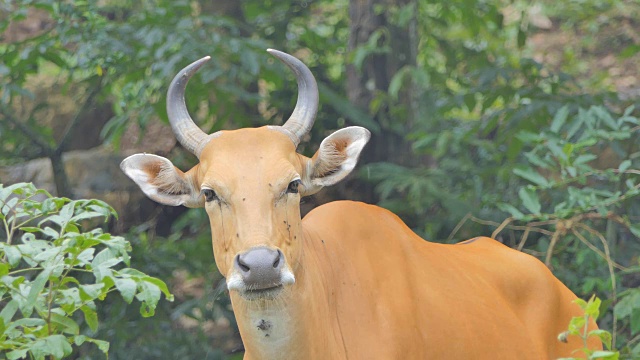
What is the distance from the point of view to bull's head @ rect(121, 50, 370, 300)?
161 inches

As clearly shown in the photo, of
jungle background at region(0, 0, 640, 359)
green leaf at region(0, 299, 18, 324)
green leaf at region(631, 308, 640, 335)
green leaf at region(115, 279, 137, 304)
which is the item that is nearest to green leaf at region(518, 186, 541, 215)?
jungle background at region(0, 0, 640, 359)

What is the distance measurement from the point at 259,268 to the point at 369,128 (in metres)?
4.04

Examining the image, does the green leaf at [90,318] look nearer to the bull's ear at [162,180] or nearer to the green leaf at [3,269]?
the green leaf at [3,269]

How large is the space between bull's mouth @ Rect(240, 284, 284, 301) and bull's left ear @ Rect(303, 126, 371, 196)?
0.69 m

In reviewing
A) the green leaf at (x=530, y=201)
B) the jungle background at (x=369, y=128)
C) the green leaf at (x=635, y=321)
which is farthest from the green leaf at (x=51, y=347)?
the green leaf at (x=635, y=321)

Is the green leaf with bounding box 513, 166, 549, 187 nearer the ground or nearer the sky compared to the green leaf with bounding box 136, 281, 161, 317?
nearer the ground

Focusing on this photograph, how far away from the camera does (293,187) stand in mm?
4422

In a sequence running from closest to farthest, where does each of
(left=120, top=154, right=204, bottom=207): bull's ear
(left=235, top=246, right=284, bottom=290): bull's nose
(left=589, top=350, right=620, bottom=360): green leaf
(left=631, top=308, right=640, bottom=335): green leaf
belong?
1. (left=589, top=350, right=620, bottom=360): green leaf
2. (left=235, top=246, right=284, bottom=290): bull's nose
3. (left=120, top=154, right=204, bottom=207): bull's ear
4. (left=631, top=308, right=640, bottom=335): green leaf

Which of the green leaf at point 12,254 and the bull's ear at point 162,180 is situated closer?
the green leaf at point 12,254

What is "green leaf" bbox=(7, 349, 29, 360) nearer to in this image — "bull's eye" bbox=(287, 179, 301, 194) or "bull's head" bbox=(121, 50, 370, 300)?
"bull's head" bbox=(121, 50, 370, 300)

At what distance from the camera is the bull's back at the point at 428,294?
4711mm

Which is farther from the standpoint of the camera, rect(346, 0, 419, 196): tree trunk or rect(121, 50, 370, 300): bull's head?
rect(346, 0, 419, 196): tree trunk

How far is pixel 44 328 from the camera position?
4828 millimetres

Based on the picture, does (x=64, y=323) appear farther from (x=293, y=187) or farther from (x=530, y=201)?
(x=530, y=201)
